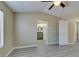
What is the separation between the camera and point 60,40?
10.6 metres

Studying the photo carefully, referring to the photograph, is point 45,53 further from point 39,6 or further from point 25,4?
point 25,4

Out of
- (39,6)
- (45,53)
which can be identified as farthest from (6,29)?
(45,53)

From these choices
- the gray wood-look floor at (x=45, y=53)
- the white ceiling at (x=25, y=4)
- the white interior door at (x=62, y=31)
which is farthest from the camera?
the white interior door at (x=62, y=31)

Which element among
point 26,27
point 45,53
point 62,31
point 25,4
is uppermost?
point 25,4

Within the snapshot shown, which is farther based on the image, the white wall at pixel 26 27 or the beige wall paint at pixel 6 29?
the white wall at pixel 26 27

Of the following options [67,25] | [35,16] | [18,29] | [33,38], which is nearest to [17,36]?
[18,29]

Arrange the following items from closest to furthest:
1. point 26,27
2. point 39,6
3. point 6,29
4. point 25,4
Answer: point 6,29 → point 25,4 → point 39,6 → point 26,27

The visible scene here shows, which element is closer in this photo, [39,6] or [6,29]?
[6,29]

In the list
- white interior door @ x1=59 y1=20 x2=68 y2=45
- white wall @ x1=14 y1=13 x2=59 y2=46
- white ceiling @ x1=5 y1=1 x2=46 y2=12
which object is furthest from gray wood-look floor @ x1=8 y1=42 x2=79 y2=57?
white interior door @ x1=59 y1=20 x2=68 y2=45

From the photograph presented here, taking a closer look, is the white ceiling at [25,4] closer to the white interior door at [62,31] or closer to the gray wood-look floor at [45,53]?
the gray wood-look floor at [45,53]

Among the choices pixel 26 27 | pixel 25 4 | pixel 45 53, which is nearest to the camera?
pixel 25 4

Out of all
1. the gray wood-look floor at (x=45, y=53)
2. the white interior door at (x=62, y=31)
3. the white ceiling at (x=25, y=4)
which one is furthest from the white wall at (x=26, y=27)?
the white ceiling at (x=25, y=4)

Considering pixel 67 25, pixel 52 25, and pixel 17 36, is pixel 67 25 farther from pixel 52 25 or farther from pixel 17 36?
pixel 17 36

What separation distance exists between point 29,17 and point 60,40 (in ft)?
9.35
